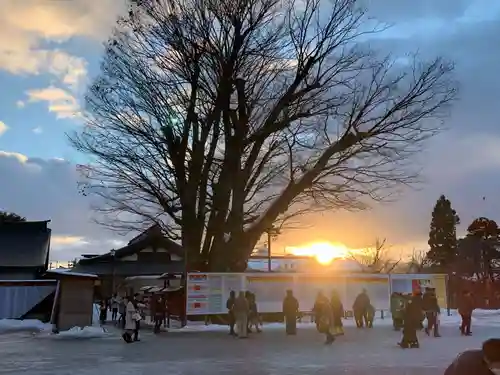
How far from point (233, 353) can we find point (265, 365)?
2.70 metres

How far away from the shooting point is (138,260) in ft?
166

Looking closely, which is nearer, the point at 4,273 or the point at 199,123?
the point at 199,123

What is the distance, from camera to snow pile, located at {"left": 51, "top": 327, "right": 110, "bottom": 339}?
21.6 meters

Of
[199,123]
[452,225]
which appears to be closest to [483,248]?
[452,225]

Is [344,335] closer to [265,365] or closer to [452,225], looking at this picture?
[265,365]

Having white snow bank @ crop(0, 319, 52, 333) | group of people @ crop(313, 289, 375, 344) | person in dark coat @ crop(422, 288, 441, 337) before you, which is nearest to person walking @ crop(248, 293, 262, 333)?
group of people @ crop(313, 289, 375, 344)

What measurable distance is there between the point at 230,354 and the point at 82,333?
29.0 feet

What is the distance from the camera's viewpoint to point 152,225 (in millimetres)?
28625

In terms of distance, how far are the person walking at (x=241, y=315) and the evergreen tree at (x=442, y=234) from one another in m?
44.9

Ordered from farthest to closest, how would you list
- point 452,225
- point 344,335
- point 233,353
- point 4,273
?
point 452,225 < point 4,273 < point 344,335 < point 233,353

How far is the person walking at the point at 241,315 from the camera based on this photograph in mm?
21047

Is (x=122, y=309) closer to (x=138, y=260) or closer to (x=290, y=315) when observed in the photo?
(x=290, y=315)

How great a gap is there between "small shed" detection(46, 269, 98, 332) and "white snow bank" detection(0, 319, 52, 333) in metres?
1.06

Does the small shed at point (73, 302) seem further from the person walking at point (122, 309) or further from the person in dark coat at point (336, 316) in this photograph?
the person in dark coat at point (336, 316)
